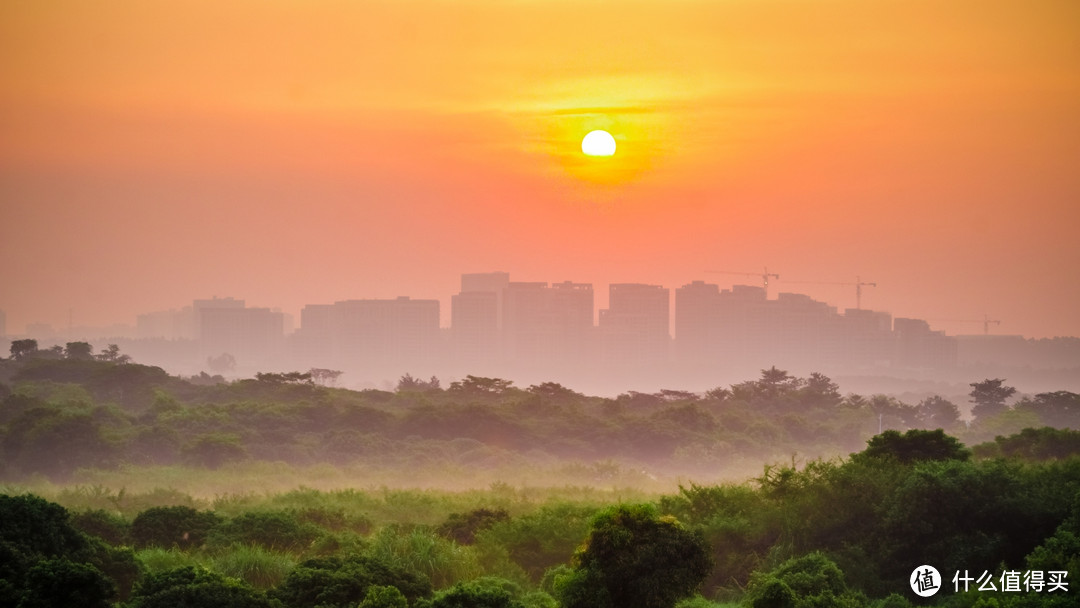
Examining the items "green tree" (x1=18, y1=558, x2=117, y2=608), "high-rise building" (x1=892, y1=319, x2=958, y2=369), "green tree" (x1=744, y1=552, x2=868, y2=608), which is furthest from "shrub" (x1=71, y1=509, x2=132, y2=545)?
"high-rise building" (x1=892, y1=319, x2=958, y2=369)

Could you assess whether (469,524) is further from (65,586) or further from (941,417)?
(941,417)

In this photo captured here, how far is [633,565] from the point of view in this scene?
15398 millimetres

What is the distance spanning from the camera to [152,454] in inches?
2094

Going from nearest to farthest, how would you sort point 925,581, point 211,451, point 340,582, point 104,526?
1. point 340,582
2. point 925,581
3. point 104,526
4. point 211,451

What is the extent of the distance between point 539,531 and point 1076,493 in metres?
10.4

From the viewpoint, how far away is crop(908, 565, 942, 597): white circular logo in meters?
19.4

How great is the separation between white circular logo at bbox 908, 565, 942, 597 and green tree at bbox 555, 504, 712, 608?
5644 millimetres

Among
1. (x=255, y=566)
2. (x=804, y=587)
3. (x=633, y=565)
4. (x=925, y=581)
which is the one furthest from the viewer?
(x=255, y=566)

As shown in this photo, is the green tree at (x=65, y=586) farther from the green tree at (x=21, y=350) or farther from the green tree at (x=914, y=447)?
the green tree at (x=21, y=350)

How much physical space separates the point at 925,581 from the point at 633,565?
7.11m

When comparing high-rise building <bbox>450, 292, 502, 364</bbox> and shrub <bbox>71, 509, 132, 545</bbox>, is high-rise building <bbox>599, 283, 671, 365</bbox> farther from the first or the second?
shrub <bbox>71, 509, 132, 545</bbox>

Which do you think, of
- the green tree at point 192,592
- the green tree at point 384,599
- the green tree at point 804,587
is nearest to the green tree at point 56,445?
the green tree at point 192,592

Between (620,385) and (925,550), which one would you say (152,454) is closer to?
(925,550)

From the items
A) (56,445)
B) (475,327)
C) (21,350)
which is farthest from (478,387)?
(475,327)
